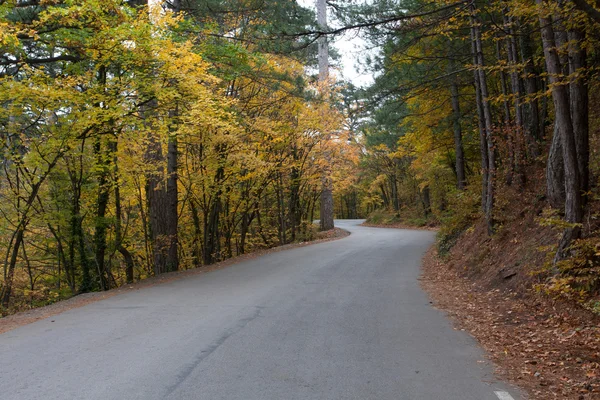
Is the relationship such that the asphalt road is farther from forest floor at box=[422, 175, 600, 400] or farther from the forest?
the forest

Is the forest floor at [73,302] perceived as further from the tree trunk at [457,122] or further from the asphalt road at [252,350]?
the tree trunk at [457,122]

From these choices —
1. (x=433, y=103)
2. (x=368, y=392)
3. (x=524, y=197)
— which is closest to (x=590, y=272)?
(x=368, y=392)

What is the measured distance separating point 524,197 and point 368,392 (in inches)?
359

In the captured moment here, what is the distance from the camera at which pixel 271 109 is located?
2147 cm

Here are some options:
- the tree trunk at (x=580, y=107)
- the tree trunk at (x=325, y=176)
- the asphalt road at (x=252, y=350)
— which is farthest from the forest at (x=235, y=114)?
the asphalt road at (x=252, y=350)

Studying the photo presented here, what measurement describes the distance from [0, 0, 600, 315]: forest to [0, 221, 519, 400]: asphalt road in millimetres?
2686

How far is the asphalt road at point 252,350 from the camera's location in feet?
14.2

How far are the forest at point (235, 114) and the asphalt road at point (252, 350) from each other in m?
2.69

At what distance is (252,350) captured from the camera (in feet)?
18.2

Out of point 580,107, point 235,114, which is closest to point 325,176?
point 235,114

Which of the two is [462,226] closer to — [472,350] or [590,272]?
[590,272]

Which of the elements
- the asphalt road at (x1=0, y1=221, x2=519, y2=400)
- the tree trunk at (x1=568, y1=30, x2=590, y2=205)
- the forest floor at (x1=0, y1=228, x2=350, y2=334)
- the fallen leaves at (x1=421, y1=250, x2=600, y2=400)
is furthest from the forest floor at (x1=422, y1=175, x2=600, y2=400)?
the forest floor at (x1=0, y1=228, x2=350, y2=334)

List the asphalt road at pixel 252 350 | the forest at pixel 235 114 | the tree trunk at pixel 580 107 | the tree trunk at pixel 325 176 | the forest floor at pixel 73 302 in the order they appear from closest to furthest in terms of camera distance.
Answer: the asphalt road at pixel 252 350, the tree trunk at pixel 580 107, the forest at pixel 235 114, the forest floor at pixel 73 302, the tree trunk at pixel 325 176

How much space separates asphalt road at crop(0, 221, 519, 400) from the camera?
14.2 feet
